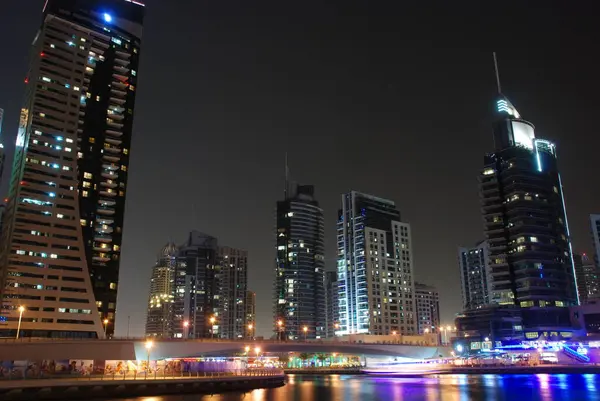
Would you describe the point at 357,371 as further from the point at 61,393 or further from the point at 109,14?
the point at 109,14

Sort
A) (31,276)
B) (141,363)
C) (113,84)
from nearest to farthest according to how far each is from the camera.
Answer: (141,363) → (31,276) → (113,84)

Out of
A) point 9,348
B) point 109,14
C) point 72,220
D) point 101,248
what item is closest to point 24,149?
point 72,220

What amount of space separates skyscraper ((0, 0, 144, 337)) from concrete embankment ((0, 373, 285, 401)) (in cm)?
8282

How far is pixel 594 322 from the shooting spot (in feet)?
628

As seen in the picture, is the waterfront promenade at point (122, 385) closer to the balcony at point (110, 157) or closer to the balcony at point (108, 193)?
the balcony at point (108, 193)

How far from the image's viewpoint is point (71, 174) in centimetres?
16012

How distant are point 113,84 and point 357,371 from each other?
126481mm

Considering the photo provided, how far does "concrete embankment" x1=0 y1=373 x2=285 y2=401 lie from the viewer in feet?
210

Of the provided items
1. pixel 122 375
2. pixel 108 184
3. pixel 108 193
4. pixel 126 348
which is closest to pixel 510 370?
pixel 126 348

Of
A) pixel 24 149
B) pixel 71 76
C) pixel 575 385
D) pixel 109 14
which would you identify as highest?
pixel 109 14

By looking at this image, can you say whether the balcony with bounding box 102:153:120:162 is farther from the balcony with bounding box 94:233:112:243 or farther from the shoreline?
the shoreline

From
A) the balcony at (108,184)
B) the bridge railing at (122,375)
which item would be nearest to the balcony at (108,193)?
the balcony at (108,184)

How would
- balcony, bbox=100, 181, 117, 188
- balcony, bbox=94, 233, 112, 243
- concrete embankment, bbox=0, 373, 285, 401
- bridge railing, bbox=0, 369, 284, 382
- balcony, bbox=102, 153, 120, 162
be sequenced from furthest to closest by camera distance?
balcony, bbox=102, 153, 120, 162, balcony, bbox=100, 181, 117, 188, balcony, bbox=94, 233, 112, 243, bridge railing, bbox=0, 369, 284, 382, concrete embankment, bbox=0, 373, 285, 401

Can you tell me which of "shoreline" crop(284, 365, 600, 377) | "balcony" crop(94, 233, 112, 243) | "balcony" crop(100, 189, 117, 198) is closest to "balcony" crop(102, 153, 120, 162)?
"balcony" crop(100, 189, 117, 198)
